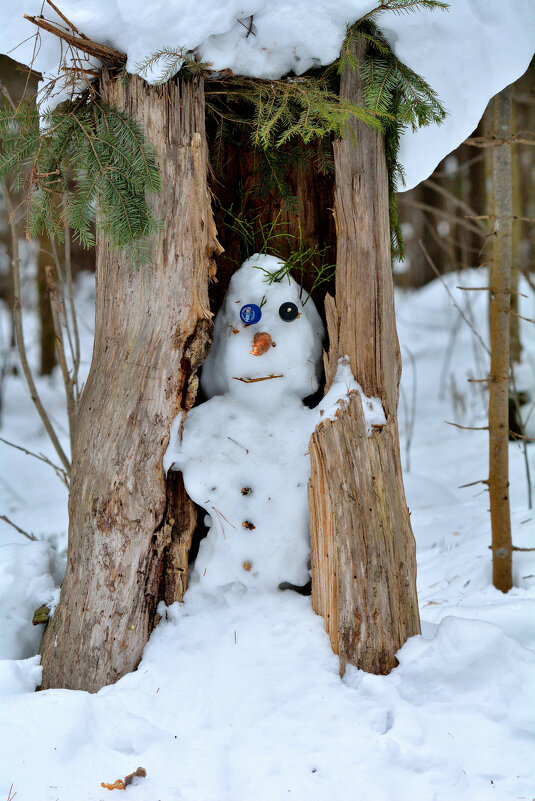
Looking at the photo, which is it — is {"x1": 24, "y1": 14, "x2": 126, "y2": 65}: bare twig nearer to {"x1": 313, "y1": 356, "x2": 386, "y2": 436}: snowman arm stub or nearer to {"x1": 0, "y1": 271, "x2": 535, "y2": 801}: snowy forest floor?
{"x1": 313, "y1": 356, "x2": 386, "y2": 436}: snowman arm stub

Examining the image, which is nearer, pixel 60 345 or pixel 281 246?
pixel 281 246

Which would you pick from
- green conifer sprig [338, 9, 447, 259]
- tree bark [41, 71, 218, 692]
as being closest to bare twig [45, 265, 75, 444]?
tree bark [41, 71, 218, 692]

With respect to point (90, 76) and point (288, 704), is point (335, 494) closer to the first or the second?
point (288, 704)

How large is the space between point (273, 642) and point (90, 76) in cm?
206

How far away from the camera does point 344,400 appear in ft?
7.10

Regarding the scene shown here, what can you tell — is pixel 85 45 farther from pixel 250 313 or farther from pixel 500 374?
pixel 500 374

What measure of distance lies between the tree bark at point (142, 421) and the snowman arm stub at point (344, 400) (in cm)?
46

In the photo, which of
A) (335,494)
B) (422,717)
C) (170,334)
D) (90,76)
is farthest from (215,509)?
(90,76)

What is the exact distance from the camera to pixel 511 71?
224 cm

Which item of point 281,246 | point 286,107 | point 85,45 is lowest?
point 281,246

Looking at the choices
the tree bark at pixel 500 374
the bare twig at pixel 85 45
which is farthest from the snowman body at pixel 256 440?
the tree bark at pixel 500 374

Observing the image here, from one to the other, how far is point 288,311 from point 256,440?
0.48 metres

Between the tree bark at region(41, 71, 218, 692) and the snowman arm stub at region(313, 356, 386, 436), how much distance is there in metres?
0.46

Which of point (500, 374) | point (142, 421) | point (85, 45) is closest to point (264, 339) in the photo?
point (142, 421)
